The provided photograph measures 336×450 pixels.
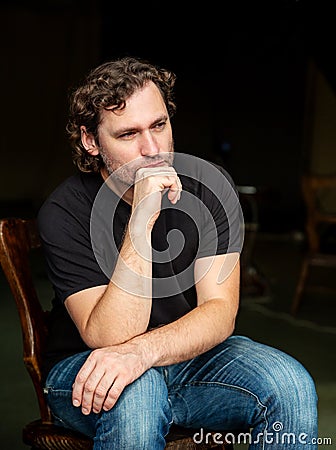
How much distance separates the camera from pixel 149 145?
5.09 feet

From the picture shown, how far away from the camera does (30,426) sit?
57.5 inches

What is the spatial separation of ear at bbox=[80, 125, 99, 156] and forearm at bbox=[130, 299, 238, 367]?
0.49 metres

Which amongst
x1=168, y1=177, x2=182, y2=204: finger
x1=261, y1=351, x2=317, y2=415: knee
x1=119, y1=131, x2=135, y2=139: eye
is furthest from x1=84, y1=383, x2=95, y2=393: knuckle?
x1=119, y1=131, x2=135, y2=139: eye

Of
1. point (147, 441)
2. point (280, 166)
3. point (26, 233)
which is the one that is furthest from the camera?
point (280, 166)

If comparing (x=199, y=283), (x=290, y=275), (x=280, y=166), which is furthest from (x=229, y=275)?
(x=280, y=166)

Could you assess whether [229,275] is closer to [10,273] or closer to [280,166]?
[10,273]

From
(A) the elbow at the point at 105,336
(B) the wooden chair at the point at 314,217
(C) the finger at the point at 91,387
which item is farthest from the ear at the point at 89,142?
(B) the wooden chair at the point at 314,217

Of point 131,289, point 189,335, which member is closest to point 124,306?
point 131,289

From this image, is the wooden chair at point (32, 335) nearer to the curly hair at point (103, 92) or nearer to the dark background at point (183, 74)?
the curly hair at point (103, 92)

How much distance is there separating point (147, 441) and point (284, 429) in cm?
27

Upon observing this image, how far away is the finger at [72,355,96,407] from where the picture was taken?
1302 millimetres

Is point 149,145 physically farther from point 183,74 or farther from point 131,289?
point 183,74

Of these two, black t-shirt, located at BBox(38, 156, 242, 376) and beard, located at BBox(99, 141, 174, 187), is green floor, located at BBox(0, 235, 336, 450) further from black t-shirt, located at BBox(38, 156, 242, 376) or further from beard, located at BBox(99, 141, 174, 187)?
beard, located at BBox(99, 141, 174, 187)

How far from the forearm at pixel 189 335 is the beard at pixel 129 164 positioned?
0.35 meters
